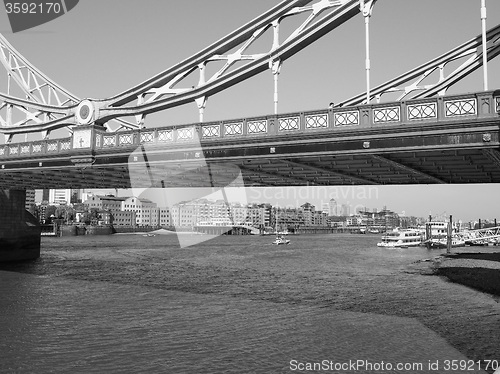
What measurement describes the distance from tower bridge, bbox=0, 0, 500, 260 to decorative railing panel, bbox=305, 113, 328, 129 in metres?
0.04

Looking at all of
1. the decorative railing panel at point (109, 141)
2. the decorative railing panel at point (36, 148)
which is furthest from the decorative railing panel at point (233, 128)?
the decorative railing panel at point (36, 148)

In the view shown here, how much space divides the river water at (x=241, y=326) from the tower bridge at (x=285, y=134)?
22.9ft

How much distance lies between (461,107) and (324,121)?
547 centimetres

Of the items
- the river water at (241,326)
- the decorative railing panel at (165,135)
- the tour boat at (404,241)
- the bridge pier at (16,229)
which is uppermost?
the decorative railing panel at (165,135)

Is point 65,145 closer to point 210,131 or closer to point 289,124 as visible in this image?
point 210,131

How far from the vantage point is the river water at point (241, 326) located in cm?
1470

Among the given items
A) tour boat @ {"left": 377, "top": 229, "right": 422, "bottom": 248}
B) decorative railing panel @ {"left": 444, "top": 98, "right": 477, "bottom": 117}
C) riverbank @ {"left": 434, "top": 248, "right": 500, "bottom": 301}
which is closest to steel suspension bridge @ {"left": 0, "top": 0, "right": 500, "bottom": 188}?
decorative railing panel @ {"left": 444, "top": 98, "right": 477, "bottom": 117}

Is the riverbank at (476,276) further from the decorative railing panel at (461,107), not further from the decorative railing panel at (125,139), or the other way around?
the decorative railing panel at (125,139)

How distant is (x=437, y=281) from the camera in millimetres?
35344

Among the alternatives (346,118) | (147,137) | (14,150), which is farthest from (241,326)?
(14,150)

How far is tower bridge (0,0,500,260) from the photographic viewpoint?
18.6 metres

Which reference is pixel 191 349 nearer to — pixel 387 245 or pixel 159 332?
pixel 159 332

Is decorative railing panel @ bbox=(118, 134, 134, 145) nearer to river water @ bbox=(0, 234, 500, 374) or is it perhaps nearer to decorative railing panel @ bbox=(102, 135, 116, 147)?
decorative railing panel @ bbox=(102, 135, 116, 147)

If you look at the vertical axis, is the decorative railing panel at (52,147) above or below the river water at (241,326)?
above
